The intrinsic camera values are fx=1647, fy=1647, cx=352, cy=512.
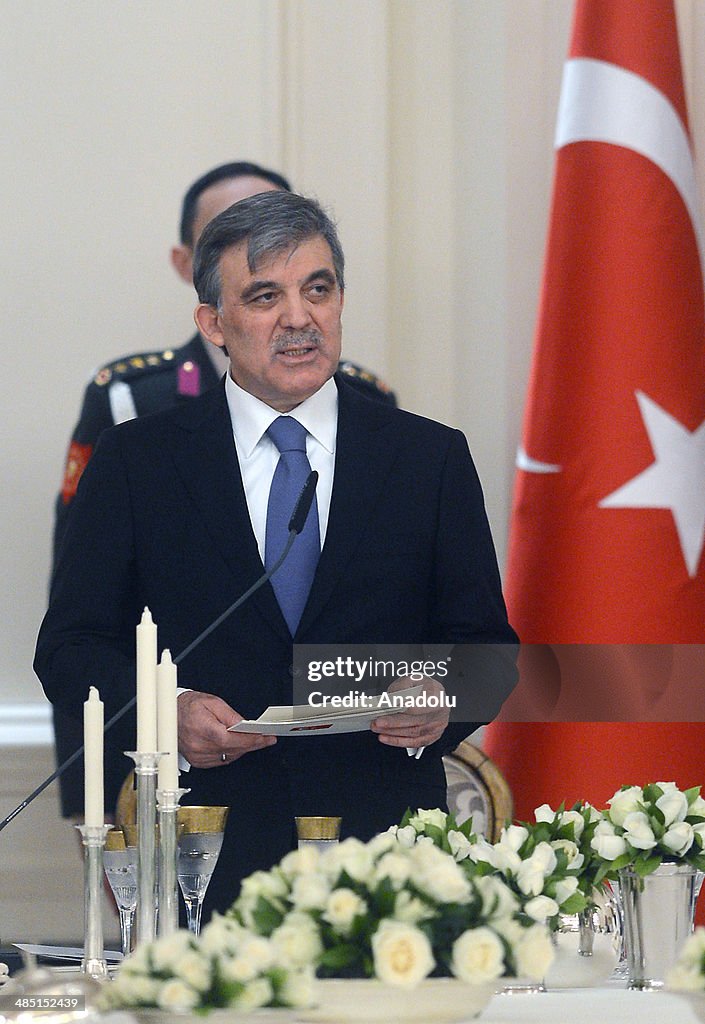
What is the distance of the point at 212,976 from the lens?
1198mm

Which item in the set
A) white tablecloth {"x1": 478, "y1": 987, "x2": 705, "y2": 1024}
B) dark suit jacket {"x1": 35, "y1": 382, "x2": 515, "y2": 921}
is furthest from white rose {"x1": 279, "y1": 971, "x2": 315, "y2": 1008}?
dark suit jacket {"x1": 35, "y1": 382, "x2": 515, "y2": 921}

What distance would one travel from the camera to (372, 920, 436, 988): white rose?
119cm

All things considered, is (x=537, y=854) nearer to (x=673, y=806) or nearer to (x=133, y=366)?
(x=673, y=806)

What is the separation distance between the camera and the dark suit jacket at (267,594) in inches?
89.6

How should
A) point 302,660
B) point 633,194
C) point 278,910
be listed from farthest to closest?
point 633,194, point 302,660, point 278,910

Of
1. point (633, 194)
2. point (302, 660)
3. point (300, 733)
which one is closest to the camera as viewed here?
point (300, 733)

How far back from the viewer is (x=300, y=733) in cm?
192

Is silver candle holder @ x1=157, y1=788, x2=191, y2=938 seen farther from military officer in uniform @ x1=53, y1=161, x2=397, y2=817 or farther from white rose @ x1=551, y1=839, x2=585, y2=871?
military officer in uniform @ x1=53, y1=161, x2=397, y2=817

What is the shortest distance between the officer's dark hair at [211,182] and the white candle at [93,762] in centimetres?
192

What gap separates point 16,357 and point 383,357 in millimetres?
847

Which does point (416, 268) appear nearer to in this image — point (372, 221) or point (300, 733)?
point (372, 221)

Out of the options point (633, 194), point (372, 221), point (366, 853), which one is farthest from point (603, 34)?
point (366, 853)

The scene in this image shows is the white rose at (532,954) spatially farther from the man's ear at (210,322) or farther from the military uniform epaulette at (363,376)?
the military uniform epaulette at (363,376)

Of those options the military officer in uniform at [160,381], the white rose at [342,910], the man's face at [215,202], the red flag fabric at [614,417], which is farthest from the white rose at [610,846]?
the man's face at [215,202]
